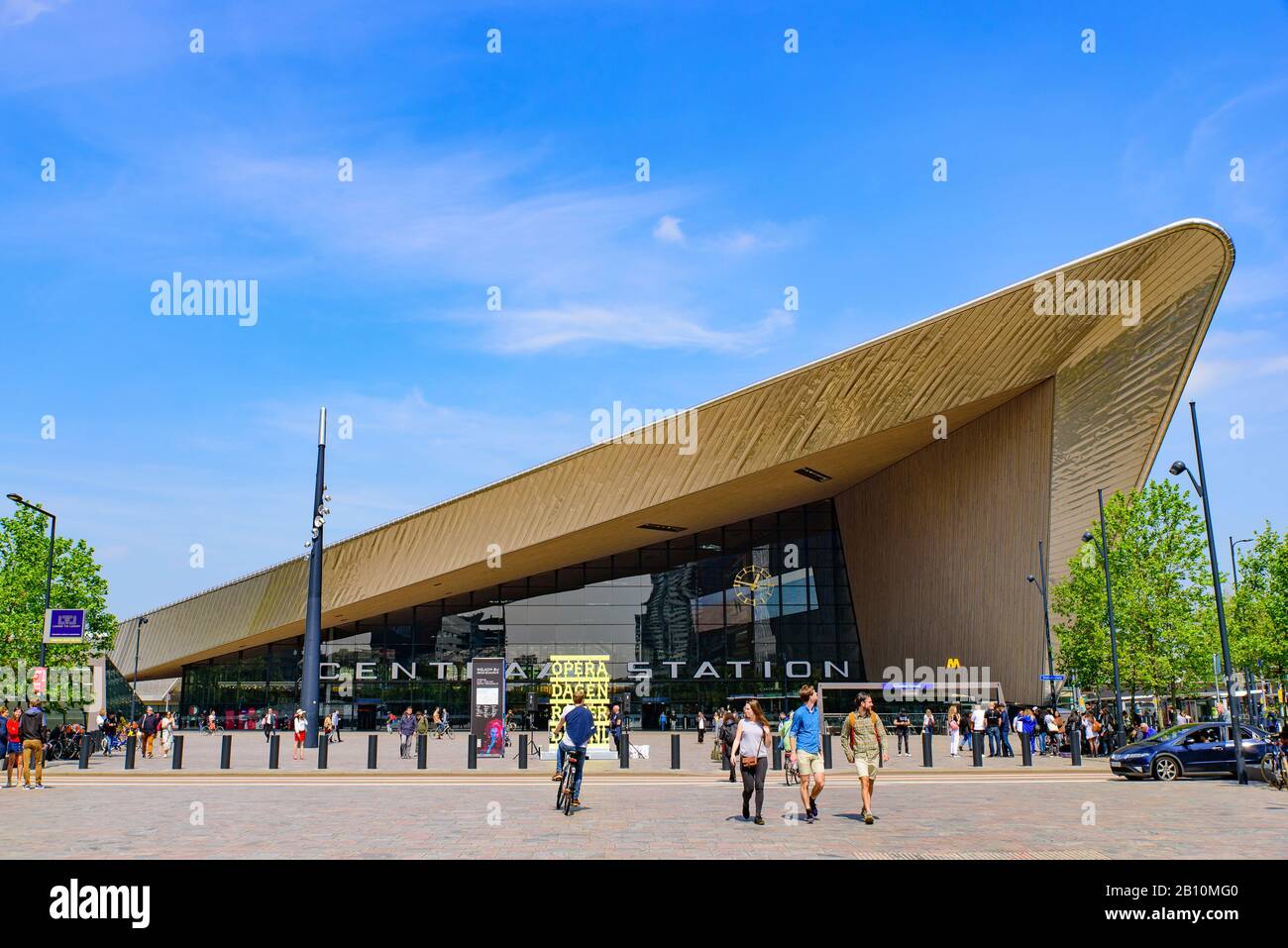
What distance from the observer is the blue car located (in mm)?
19672

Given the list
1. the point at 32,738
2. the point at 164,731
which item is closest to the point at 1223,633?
the point at 32,738

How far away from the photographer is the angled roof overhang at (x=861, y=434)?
92.8 ft

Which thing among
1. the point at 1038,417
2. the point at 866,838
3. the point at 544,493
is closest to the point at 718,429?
the point at 544,493

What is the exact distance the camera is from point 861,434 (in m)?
32.2

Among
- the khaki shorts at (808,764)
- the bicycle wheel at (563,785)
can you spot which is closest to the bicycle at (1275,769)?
the khaki shorts at (808,764)

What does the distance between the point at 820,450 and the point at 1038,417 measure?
660 cm

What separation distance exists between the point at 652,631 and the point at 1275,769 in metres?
28.0

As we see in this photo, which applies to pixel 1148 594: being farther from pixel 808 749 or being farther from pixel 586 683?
pixel 808 749

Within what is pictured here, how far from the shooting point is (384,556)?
39.6 m

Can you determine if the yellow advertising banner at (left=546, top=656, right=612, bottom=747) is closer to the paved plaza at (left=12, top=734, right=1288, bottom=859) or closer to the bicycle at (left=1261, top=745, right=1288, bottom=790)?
the paved plaza at (left=12, top=734, right=1288, bottom=859)

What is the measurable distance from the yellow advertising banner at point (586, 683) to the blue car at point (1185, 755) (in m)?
11.5

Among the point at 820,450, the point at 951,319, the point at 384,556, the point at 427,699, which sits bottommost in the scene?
the point at 427,699

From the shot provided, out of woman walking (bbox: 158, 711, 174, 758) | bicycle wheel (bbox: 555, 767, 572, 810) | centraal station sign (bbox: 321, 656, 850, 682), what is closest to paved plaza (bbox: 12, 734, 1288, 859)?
bicycle wheel (bbox: 555, 767, 572, 810)
